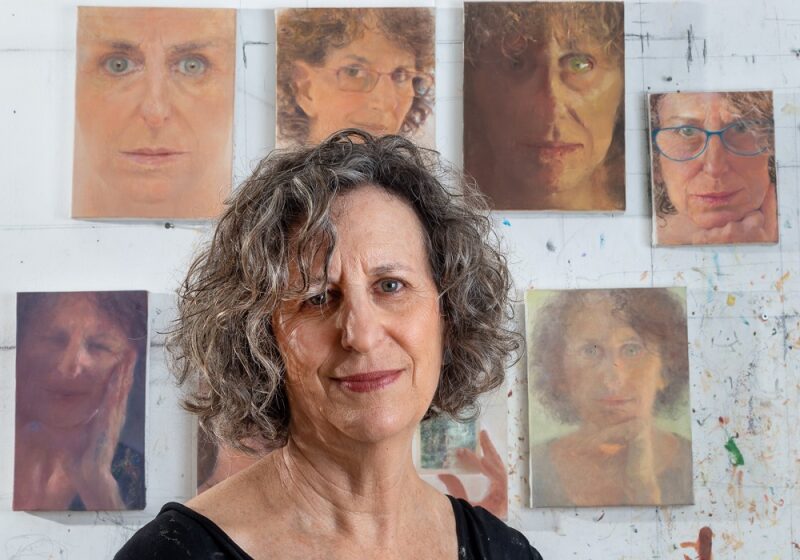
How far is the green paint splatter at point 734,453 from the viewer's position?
1799 mm

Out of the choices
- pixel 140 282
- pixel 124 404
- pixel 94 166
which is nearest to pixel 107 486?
pixel 124 404

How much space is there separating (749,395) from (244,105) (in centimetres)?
117

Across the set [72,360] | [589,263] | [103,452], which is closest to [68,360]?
[72,360]

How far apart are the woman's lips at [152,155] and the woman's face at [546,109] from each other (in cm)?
61

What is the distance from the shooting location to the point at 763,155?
1844mm

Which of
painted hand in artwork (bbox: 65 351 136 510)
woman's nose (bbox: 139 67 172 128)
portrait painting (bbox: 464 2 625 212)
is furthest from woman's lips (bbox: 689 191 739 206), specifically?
painted hand in artwork (bbox: 65 351 136 510)

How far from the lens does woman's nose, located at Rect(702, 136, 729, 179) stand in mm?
1842

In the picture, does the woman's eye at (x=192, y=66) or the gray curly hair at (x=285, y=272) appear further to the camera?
the woman's eye at (x=192, y=66)

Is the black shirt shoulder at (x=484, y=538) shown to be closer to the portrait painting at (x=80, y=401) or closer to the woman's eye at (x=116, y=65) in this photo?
the portrait painting at (x=80, y=401)

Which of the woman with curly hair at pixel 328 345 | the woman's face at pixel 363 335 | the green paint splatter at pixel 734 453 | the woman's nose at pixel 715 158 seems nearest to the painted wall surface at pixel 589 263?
the green paint splatter at pixel 734 453

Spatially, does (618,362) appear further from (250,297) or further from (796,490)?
(250,297)

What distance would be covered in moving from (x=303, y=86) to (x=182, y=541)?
1.01 meters

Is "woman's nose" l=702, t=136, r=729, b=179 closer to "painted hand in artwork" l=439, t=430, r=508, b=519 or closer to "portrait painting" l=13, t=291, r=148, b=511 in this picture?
"painted hand in artwork" l=439, t=430, r=508, b=519

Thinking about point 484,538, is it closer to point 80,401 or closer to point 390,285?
point 390,285
